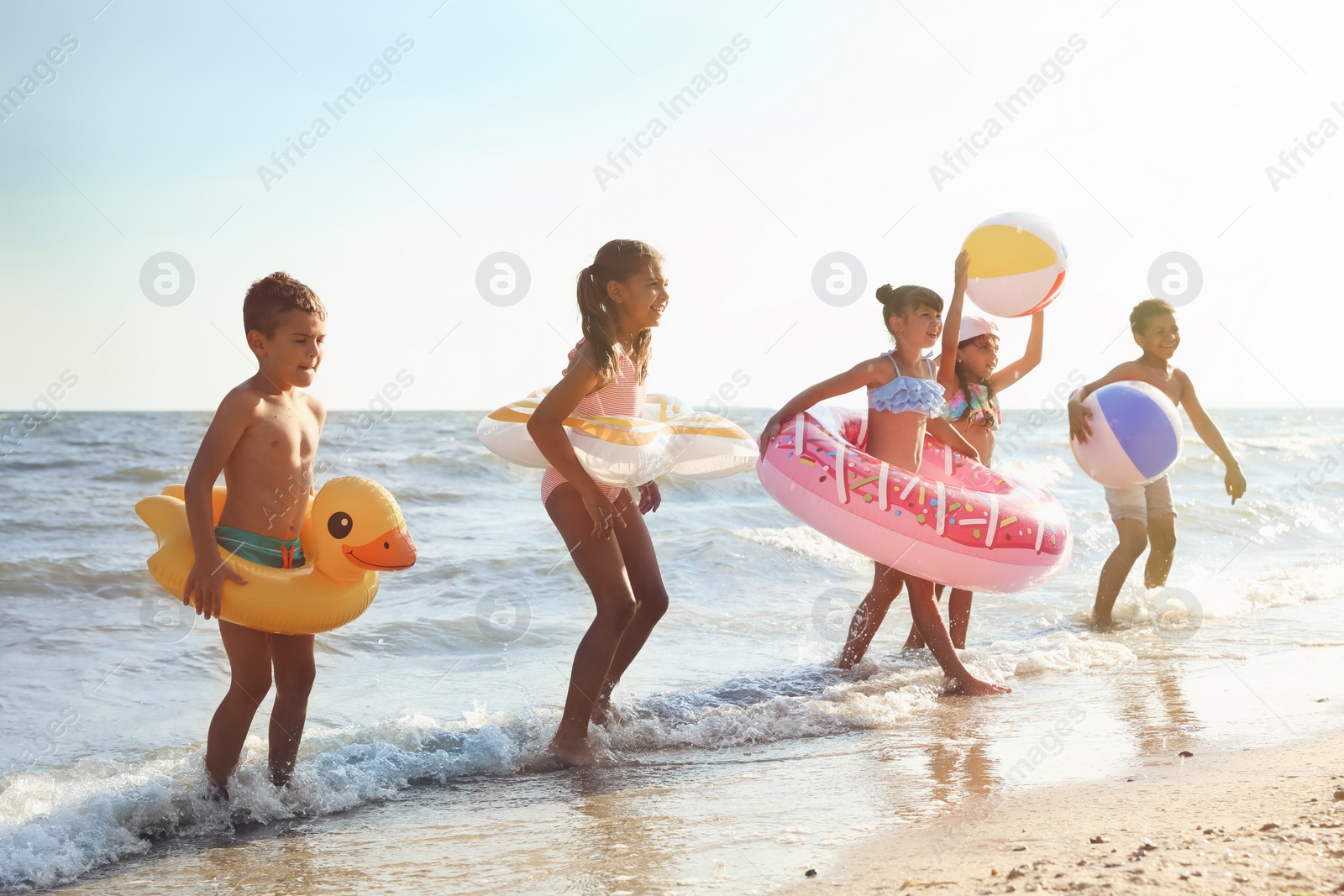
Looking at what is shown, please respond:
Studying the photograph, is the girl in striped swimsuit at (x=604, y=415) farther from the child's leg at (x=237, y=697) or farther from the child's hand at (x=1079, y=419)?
the child's hand at (x=1079, y=419)

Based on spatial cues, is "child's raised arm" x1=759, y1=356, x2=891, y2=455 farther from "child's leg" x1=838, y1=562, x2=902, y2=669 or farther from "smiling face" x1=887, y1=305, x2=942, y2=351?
"child's leg" x1=838, y1=562, x2=902, y2=669

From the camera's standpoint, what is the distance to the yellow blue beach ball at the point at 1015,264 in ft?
18.0

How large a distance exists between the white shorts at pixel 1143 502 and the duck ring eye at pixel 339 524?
16.2 feet

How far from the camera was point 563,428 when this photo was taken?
3895mm

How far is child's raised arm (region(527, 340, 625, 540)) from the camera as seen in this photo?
3867 millimetres

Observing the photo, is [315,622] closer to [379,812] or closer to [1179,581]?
[379,812]

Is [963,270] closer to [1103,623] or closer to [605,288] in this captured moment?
[605,288]

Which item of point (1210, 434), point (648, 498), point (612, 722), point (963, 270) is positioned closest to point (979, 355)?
point (963, 270)

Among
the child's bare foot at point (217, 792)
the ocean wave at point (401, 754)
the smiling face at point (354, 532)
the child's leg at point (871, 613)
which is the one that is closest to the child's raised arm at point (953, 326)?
the child's leg at point (871, 613)

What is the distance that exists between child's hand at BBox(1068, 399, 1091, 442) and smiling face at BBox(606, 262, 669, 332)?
3.09 metres

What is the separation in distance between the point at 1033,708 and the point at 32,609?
20.8 feet

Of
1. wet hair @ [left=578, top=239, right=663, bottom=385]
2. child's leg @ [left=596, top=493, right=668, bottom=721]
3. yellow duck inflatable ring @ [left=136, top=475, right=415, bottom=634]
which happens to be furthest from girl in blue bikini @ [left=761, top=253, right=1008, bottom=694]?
yellow duck inflatable ring @ [left=136, top=475, right=415, bottom=634]

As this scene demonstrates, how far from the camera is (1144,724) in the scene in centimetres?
429

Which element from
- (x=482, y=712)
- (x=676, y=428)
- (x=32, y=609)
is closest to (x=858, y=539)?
(x=676, y=428)
